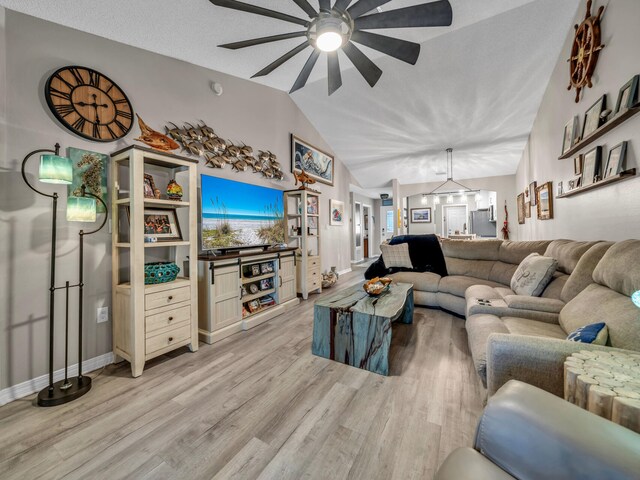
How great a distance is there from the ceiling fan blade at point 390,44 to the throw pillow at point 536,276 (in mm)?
2006

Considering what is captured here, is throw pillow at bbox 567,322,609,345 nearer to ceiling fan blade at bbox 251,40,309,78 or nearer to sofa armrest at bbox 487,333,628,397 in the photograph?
sofa armrest at bbox 487,333,628,397

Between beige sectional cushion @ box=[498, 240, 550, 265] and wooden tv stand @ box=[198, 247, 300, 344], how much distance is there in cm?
280

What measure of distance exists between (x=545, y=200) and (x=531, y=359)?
3421mm

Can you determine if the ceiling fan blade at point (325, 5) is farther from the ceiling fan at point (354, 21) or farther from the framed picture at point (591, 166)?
the framed picture at point (591, 166)

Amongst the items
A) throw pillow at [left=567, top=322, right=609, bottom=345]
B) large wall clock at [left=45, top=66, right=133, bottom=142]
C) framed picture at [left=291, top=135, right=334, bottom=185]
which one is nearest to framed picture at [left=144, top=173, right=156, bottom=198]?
large wall clock at [left=45, top=66, right=133, bottom=142]

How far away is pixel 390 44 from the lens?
185cm

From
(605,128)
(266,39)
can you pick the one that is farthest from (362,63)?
(605,128)

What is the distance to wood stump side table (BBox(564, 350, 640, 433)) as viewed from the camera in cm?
71

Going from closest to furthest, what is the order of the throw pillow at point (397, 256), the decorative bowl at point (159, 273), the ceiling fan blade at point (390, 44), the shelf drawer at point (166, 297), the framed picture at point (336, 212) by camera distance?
the ceiling fan blade at point (390, 44) < the shelf drawer at point (166, 297) < the decorative bowl at point (159, 273) < the throw pillow at point (397, 256) < the framed picture at point (336, 212)

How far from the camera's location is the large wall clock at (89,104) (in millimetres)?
1892

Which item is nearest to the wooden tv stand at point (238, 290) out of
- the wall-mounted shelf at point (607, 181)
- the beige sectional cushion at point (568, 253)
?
the beige sectional cushion at point (568, 253)

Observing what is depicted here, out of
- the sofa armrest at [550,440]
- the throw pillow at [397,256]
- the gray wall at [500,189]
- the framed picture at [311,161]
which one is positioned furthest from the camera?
the gray wall at [500,189]

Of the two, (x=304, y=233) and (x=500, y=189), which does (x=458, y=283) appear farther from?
(x=500, y=189)

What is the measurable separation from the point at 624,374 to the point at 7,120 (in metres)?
3.42
